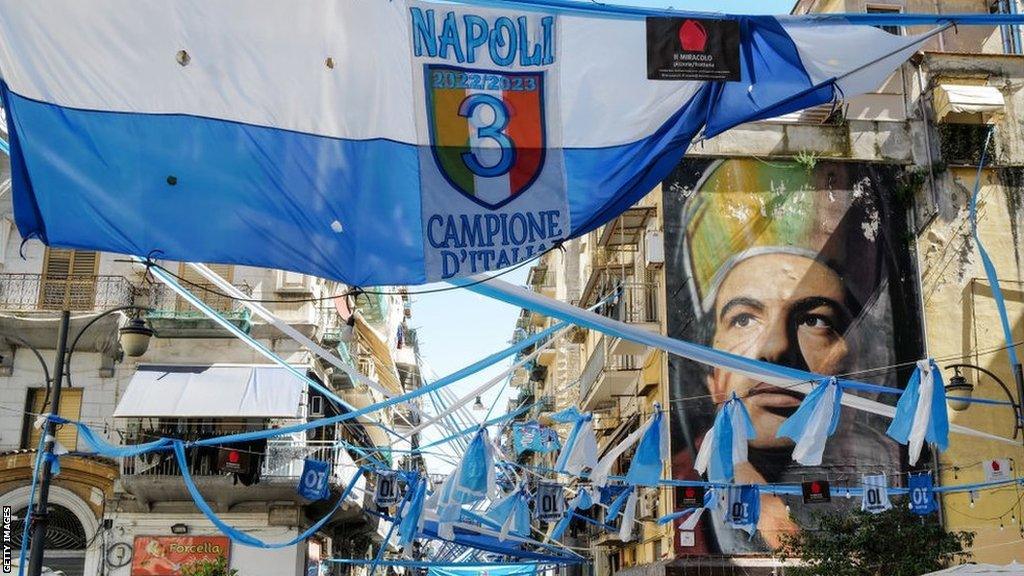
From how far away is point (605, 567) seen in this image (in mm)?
36938

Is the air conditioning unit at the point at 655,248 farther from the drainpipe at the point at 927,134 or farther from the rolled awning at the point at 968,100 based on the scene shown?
the rolled awning at the point at 968,100

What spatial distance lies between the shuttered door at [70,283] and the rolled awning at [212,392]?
240 centimetres

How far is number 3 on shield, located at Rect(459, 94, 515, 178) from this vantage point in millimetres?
7109

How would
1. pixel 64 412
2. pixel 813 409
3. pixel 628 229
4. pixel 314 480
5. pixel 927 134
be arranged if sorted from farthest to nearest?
1. pixel 64 412
2. pixel 628 229
3. pixel 927 134
4. pixel 314 480
5. pixel 813 409

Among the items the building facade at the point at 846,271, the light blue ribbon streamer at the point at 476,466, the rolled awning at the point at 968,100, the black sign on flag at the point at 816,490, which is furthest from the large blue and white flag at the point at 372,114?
the rolled awning at the point at 968,100

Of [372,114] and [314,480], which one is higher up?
[372,114]

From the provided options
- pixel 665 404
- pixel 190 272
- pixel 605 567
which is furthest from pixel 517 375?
pixel 665 404

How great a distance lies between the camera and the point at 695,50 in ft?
23.4

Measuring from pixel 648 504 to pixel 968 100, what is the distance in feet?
37.2

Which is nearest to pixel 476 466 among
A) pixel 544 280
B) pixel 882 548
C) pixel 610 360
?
pixel 882 548

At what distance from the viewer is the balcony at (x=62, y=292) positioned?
29.8m

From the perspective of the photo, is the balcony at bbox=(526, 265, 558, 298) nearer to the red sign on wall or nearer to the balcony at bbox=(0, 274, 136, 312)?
the balcony at bbox=(0, 274, 136, 312)

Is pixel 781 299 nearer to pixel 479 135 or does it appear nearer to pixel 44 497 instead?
pixel 44 497

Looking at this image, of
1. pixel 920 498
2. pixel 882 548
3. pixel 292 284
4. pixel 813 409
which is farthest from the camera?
pixel 292 284
